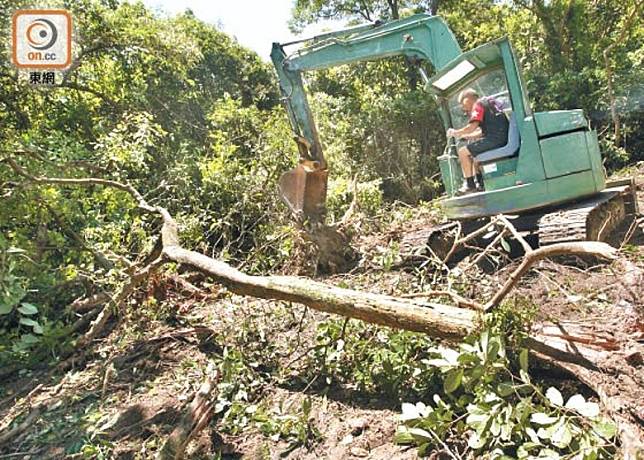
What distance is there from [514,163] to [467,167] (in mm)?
482

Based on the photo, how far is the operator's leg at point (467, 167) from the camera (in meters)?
4.99

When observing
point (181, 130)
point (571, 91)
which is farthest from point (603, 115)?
point (181, 130)

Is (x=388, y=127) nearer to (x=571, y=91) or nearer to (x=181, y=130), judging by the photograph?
(x=571, y=91)

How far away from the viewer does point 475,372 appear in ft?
6.98

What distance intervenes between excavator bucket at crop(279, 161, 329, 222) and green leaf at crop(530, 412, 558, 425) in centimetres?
379

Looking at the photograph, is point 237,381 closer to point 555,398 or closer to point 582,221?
point 555,398

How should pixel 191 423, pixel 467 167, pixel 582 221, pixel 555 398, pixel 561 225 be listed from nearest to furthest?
pixel 555 398 → pixel 191 423 → pixel 582 221 → pixel 561 225 → pixel 467 167

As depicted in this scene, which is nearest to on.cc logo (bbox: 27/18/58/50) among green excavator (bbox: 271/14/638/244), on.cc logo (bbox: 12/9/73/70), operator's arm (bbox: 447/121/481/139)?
on.cc logo (bbox: 12/9/73/70)

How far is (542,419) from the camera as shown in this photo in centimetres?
188

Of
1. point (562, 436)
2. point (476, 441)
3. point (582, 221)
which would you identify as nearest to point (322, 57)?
point (582, 221)

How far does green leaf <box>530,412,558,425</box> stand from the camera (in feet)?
6.08

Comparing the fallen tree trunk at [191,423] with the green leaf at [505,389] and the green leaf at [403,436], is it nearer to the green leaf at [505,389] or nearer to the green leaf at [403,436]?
the green leaf at [403,436]

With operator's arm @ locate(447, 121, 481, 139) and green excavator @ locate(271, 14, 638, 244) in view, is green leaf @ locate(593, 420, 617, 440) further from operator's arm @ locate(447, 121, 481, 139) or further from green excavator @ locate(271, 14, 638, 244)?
operator's arm @ locate(447, 121, 481, 139)

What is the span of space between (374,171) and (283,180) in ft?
17.8
